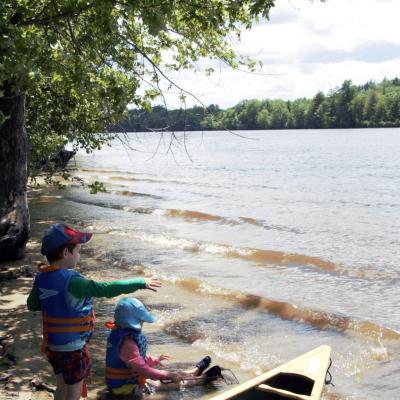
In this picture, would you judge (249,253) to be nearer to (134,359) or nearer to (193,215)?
(193,215)

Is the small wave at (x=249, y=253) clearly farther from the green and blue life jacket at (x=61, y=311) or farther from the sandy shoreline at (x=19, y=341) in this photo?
the green and blue life jacket at (x=61, y=311)

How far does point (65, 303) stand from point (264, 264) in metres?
10.4

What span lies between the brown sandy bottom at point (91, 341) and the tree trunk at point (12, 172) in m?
0.77

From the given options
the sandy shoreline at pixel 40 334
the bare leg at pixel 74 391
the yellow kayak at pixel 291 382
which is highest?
the bare leg at pixel 74 391

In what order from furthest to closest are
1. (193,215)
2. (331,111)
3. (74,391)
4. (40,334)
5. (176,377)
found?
1. (331,111)
2. (193,215)
3. (40,334)
4. (176,377)
5. (74,391)

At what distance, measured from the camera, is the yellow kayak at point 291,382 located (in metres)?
4.94

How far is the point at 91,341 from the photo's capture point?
7602 millimetres

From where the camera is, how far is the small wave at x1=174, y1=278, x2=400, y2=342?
904cm

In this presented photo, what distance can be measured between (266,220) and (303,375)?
16.4 m

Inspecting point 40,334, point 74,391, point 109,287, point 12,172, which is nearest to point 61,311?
point 109,287

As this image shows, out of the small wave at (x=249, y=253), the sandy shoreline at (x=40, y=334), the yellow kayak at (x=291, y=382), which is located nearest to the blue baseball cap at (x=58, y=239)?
the yellow kayak at (x=291, y=382)

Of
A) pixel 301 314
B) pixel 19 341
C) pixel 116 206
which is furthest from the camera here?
pixel 116 206

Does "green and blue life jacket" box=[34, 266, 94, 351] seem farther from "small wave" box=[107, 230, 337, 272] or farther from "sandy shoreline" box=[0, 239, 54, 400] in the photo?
→ "small wave" box=[107, 230, 337, 272]

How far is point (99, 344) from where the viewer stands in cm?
752
